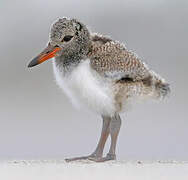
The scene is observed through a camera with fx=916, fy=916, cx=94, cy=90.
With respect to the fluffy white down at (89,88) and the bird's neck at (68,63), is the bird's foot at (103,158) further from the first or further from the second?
the bird's neck at (68,63)

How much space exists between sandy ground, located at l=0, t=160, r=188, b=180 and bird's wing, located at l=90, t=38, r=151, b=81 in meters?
0.81

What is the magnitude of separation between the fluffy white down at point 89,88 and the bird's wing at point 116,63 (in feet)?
0.26

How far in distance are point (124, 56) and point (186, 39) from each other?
8373mm

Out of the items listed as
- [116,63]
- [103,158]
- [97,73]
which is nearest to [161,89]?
[116,63]

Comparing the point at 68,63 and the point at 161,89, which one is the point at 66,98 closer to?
the point at 161,89

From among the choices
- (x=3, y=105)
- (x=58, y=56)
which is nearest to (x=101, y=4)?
(x=3, y=105)

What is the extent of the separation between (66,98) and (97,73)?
6570 mm

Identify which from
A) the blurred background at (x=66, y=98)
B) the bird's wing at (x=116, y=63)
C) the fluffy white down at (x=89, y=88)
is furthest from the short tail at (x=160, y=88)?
the fluffy white down at (x=89, y=88)

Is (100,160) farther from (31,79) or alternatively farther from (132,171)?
(31,79)

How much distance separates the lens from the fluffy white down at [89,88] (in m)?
8.02

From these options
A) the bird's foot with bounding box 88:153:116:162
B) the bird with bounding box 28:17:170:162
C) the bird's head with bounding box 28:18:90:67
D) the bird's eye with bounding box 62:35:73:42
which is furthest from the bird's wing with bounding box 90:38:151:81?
the bird's foot with bounding box 88:153:116:162

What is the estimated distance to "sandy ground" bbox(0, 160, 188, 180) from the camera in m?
6.97

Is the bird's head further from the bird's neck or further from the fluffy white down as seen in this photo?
the fluffy white down

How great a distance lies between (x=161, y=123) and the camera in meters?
12.9
